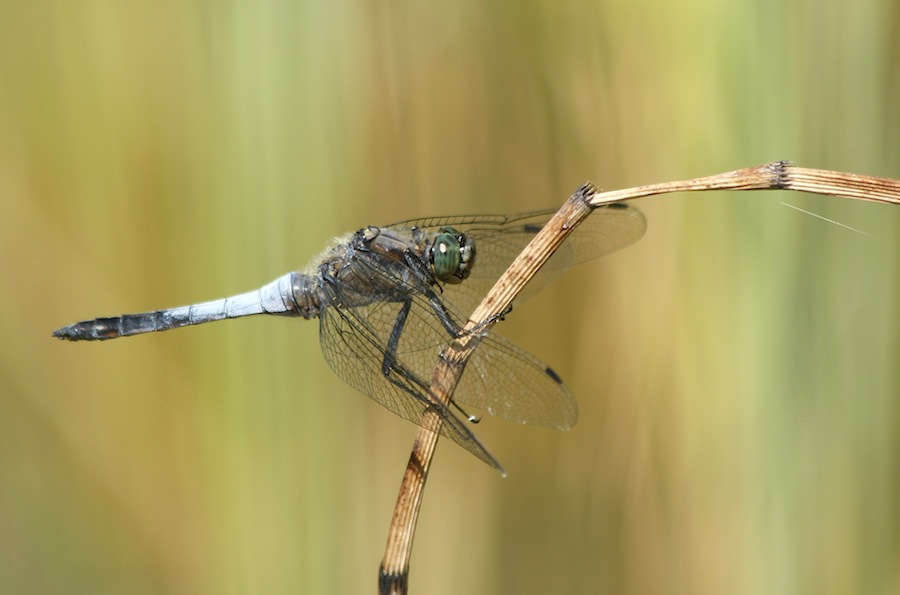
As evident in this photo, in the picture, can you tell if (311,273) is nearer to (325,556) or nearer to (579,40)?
(325,556)

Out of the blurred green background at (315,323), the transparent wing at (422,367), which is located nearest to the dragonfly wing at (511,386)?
the transparent wing at (422,367)

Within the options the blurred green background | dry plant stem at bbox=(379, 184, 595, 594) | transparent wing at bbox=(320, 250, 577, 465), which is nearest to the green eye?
transparent wing at bbox=(320, 250, 577, 465)

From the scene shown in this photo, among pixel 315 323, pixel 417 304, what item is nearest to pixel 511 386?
pixel 417 304

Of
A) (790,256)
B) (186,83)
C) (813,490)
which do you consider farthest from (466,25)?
(813,490)

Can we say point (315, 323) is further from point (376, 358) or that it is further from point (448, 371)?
point (448, 371)

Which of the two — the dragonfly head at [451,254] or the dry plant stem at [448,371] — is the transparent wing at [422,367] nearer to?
the dragonfly head at [451,254]

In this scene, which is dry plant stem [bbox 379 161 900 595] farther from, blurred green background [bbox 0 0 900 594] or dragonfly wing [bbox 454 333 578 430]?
blurred green background [bbox 0 0 900 594]
